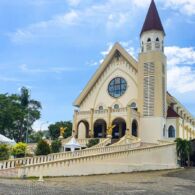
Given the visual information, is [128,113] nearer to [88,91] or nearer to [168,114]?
[168,114]

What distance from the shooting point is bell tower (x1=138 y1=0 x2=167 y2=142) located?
112 ft

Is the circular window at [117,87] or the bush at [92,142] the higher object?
the circular window at [117,87]

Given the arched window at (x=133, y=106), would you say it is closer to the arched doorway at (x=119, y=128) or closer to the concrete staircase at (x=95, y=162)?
the arched doorway at (x=119, y=128)

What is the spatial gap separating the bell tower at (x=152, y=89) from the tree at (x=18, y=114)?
52.9 feet

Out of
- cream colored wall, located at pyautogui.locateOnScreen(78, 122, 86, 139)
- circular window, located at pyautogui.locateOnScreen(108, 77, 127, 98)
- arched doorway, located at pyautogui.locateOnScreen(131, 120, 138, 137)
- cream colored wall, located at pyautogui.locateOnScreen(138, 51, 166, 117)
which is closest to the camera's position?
cream colored wall, located at pyautogui.locateOnScreen(138, 51, 166, 117)

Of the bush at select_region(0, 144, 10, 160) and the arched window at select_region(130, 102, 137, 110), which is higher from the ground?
the arched window at select_region(130, 102, 137, 110)

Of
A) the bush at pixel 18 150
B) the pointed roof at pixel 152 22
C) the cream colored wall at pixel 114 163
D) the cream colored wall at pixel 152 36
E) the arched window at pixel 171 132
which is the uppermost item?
the pointed roof at pixel 152 22

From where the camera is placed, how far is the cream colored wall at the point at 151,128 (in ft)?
111

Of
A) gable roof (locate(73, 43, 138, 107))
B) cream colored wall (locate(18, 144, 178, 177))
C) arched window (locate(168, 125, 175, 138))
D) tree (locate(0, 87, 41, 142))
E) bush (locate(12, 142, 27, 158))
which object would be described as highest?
gable roof (locate(73, 43, 138, 107))

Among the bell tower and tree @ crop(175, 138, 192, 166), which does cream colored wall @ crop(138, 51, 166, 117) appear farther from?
tree @ crop(175, 138, 192, 166)

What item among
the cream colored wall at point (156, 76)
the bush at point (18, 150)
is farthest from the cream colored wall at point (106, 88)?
the bush at point (18, 150)

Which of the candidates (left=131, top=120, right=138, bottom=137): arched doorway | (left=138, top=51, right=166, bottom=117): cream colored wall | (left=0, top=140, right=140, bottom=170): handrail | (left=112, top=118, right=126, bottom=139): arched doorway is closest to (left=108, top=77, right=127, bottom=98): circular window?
(left=138, top=51, right=166, bottom=117): cream colored wall

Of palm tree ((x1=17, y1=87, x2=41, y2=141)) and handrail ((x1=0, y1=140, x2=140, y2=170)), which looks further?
palm tree ((x1=17, y1=87, x2=41, y2=141))

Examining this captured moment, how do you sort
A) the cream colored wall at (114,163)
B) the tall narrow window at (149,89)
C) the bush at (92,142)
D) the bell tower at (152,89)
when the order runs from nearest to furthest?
the cream colored wall at (114,163) → the bush at (92,142) → the bell tower at (152,89) → the tall narrow window at (149,89)
